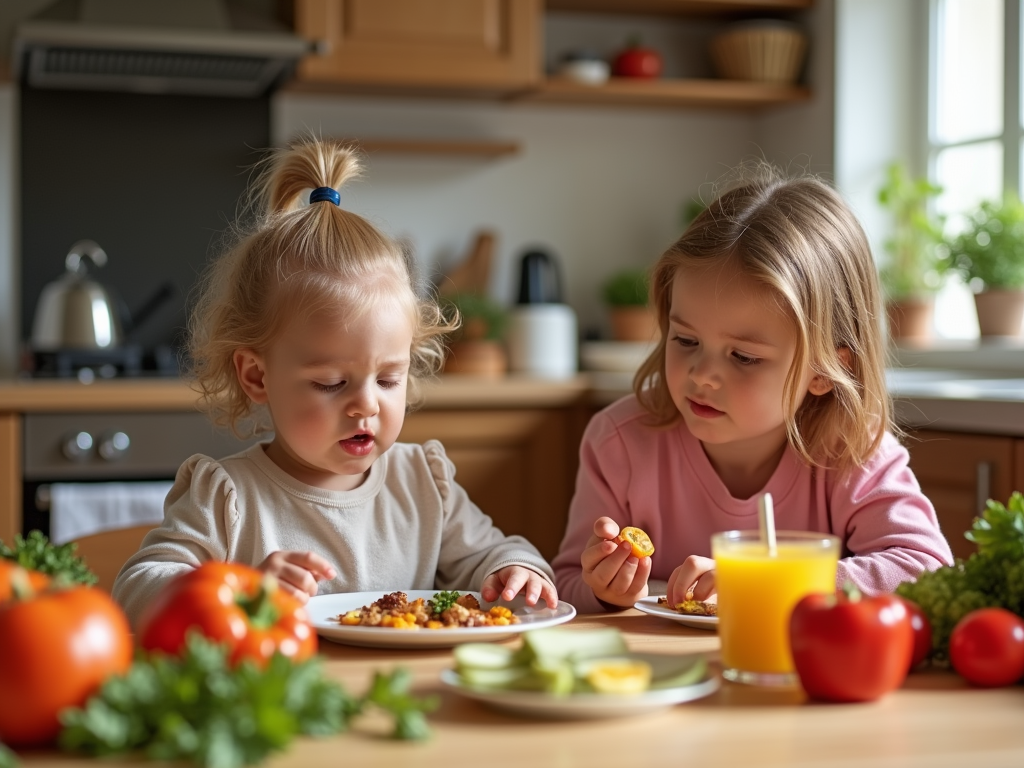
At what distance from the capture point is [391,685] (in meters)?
0.69

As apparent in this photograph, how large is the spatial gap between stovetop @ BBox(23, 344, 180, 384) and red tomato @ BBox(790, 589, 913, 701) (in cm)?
234

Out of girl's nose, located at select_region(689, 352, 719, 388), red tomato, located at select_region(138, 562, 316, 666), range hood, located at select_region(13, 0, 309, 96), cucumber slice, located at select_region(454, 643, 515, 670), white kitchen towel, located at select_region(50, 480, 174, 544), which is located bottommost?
white kitchen towel, located at select_region(50, 480, 174, 544)

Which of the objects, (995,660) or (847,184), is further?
(847,184)

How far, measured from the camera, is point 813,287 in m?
1.43

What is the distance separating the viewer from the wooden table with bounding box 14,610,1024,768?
66 cm

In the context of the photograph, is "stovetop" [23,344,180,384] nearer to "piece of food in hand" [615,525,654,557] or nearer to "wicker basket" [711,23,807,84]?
"wicker basket" [711,23,807,84]

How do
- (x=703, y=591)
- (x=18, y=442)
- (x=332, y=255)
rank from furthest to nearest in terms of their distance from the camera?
(x=18, y=442) < (x=332, y=255) < (x=703, y=591)

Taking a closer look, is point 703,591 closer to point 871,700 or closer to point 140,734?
point 871,700

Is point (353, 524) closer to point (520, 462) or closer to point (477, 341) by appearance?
point (520, 462)

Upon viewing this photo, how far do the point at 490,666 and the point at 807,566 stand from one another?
0.24 m

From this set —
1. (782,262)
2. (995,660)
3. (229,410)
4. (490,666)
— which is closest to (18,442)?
(229,410)

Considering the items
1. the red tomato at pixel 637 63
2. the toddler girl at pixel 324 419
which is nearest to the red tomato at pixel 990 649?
→ the toddler girl at pixel 324 419

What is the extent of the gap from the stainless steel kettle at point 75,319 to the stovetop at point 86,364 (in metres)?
0.02

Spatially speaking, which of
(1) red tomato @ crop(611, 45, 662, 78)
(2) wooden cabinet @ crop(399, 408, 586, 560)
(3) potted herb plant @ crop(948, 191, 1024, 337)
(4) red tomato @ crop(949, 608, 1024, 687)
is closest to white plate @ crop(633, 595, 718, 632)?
(4) red tomato @ crop(949, 608, 1024, 687)
